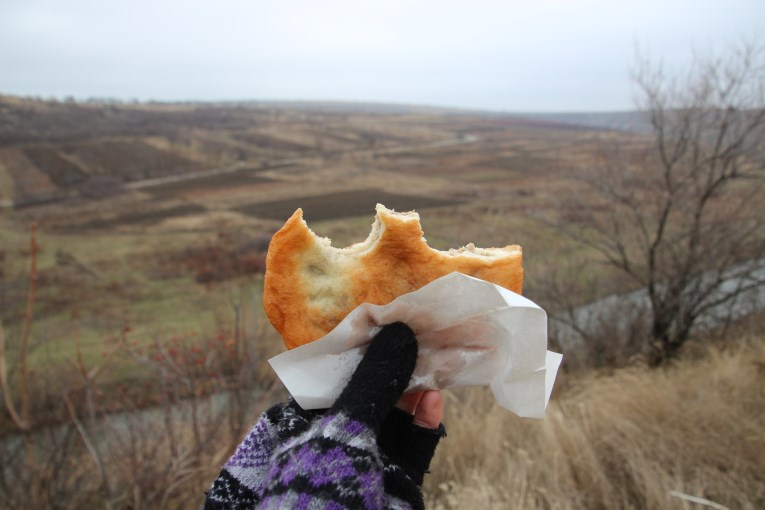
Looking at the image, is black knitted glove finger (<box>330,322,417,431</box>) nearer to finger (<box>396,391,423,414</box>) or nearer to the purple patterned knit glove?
the purple patterned knit glove

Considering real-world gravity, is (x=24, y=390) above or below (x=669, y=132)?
below

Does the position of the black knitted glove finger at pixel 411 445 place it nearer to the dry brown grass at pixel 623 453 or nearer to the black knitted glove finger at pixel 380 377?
the black knitted glove finger at pixel 380 377

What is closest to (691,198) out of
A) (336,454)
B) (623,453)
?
(623,453)

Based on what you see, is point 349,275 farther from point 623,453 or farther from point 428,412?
point 623,453

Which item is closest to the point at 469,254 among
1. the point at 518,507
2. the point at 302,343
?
the point at 302,343

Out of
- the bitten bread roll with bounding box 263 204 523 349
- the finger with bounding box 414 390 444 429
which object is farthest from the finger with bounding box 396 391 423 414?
the bitten bread roll with bounding box 263 204 523 349

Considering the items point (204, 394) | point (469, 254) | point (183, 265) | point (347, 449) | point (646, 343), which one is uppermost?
point (469, 254)

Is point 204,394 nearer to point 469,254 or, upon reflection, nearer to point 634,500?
point 634,500
